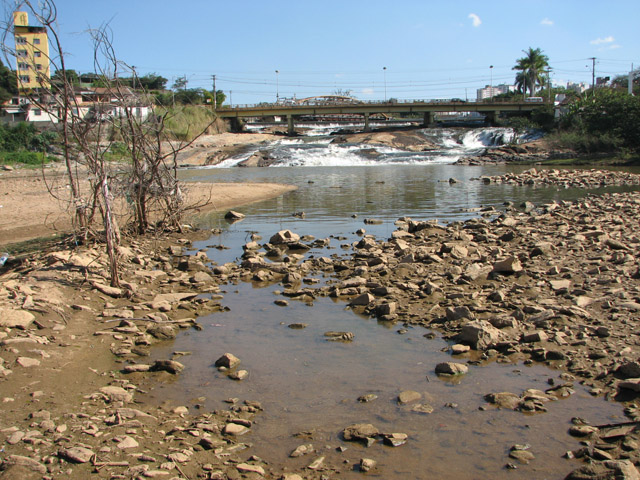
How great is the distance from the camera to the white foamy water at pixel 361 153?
47.9 m

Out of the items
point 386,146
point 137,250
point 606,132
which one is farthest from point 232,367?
point 386,146

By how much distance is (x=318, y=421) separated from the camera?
5027mm

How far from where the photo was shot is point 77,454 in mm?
4043

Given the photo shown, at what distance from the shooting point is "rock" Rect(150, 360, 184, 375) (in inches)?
236

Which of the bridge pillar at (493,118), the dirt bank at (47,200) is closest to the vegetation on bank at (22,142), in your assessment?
the dirt bank at (47,200)

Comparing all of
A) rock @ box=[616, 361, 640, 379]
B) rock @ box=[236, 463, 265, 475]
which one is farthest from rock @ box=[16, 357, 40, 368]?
rock @ box=[616, 361, 640, 379]

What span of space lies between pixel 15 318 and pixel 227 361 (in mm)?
2552

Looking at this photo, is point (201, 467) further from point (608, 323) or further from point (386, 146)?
point (386, 146)

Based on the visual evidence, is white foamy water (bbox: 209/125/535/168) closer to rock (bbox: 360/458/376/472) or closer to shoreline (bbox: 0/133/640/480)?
shoreline (bbox: 0/133/640/480)

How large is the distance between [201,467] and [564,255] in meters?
8.10

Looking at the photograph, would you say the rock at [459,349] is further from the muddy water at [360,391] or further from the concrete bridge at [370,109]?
the concrete bridge at [370,109]

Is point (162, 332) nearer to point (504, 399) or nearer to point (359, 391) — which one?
point (359, 391)

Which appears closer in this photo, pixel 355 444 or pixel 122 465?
pixel 122 465

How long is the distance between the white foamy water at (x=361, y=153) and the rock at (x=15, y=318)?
40.4 meters
